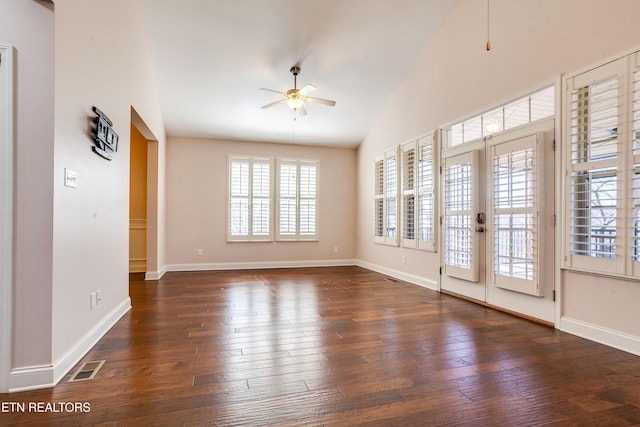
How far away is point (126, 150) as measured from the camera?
3.90m

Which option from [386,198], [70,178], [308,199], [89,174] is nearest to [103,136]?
[89,174]

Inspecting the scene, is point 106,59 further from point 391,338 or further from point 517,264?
point 517,264

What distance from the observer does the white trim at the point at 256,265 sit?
22.2 feet

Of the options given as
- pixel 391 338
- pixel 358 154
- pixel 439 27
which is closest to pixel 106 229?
pixel 391 338

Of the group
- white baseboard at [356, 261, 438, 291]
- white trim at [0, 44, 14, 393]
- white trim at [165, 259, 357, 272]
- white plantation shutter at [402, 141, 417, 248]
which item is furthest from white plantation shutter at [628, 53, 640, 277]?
white trim at [165, 259, 357, 272]

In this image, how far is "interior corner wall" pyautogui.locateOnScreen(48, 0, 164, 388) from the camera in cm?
225

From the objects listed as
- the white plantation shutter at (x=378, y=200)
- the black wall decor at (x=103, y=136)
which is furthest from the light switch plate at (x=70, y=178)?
the white plantation shutter at (x=378, y=200)

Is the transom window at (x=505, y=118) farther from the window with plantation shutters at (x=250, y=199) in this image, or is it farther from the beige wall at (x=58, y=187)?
the beige wall at (x=58, y=187)

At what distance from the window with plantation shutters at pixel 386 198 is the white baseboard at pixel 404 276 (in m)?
0.52

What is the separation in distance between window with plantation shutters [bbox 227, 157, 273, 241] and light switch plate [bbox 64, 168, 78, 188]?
454cm

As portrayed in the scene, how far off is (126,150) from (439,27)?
4.55m

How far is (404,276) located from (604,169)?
342cm

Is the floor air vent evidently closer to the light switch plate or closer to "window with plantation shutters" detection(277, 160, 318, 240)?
the light switch plate

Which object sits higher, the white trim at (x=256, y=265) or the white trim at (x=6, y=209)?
the white trim at (x=6, y=209)
